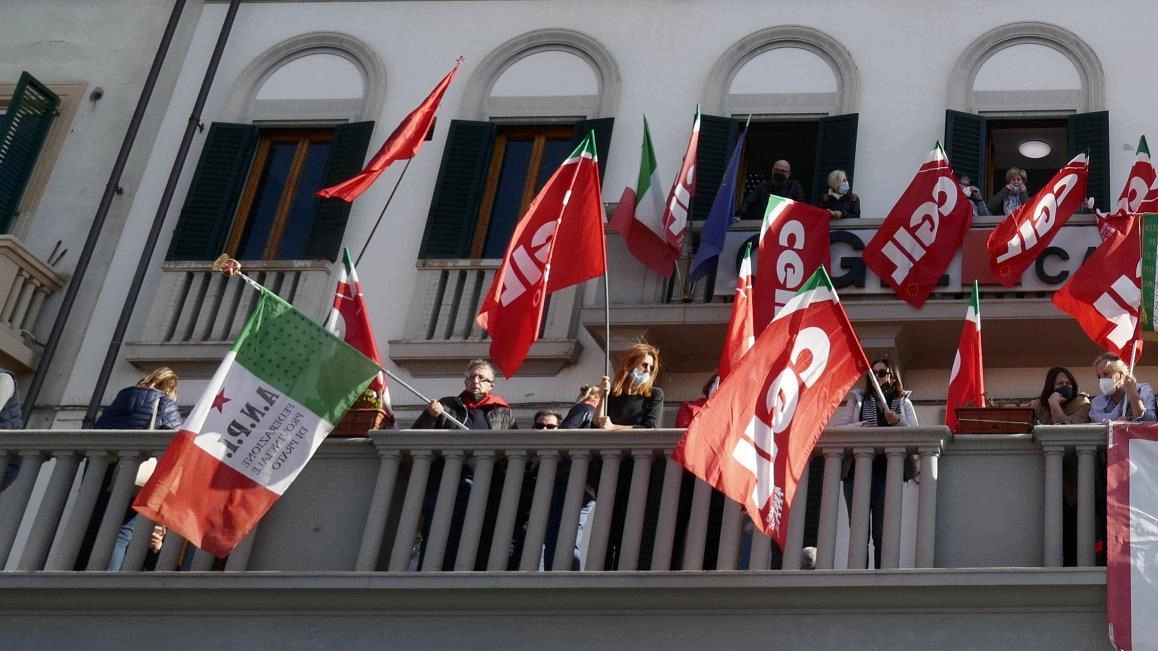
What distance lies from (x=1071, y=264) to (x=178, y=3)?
29.9 ft

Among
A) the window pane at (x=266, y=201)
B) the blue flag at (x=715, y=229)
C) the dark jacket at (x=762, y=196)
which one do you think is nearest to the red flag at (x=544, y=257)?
the blue flag at (x=715, y=229)

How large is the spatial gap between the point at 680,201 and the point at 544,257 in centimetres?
247

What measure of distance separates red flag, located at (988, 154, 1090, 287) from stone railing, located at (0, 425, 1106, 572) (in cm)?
282

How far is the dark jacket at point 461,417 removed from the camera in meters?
13.6

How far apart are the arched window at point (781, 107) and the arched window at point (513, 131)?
0.99m

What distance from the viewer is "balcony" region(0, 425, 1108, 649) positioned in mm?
11883

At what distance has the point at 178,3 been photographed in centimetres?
2011

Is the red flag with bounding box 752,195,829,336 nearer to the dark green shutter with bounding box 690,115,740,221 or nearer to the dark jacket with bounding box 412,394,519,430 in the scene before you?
the dark green shutter with bounding box 690,115,740,221

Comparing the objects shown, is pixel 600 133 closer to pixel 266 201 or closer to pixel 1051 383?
pixel 266 201

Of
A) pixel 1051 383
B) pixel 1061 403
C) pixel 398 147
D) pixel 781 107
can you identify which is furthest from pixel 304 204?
pixel 1061 403

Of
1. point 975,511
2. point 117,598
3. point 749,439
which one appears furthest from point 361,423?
point 975,511

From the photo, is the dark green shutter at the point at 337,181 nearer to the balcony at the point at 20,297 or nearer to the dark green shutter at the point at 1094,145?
the balcony at the point at 20,297

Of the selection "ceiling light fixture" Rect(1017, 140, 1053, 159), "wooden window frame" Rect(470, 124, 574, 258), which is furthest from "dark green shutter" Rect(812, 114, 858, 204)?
"wooden window frame" Rect(470, 124, 574, 258)

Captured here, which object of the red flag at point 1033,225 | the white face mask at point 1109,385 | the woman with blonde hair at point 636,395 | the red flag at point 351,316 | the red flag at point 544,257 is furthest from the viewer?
the red flag at point 1033,225
